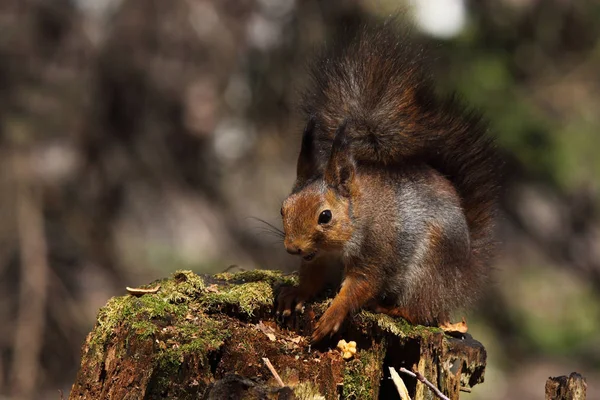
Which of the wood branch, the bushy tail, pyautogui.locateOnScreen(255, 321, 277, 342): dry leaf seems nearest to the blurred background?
the wood branch

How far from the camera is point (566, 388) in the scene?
192 centimetres

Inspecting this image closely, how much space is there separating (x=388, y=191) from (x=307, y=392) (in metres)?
0.78

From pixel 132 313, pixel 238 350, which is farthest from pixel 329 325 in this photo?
pixel 132 313

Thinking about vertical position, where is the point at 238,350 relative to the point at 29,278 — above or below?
below

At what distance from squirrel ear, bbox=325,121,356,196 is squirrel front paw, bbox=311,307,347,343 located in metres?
0.38

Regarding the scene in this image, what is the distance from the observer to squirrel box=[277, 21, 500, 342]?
2.28 meters

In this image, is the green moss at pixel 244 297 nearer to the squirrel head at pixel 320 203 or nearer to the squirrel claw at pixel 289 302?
the squirrel claw at pixel 289 302

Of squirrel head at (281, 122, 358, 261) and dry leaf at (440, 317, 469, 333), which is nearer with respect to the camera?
squirrel head at (281, 122, 358, 261)

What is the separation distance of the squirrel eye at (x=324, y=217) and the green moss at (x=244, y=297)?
269 millimetres

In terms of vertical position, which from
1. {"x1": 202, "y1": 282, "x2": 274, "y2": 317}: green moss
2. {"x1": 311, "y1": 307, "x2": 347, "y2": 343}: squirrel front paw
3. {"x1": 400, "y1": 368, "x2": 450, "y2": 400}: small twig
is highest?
{"x1": 202, "y1": 282, "x2": 274, "y2": 317}: green moss

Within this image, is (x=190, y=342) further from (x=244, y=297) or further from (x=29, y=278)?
(x=29, y=278)

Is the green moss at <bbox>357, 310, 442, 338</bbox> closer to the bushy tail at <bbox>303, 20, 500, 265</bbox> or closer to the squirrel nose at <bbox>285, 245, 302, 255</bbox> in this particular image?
the squirrel nose at <bbox>285, 245, 302, 255</bbox>

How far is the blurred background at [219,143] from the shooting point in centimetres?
494

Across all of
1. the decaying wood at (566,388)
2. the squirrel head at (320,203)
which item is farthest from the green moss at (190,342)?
Result: the decaying wood at (566,388)
